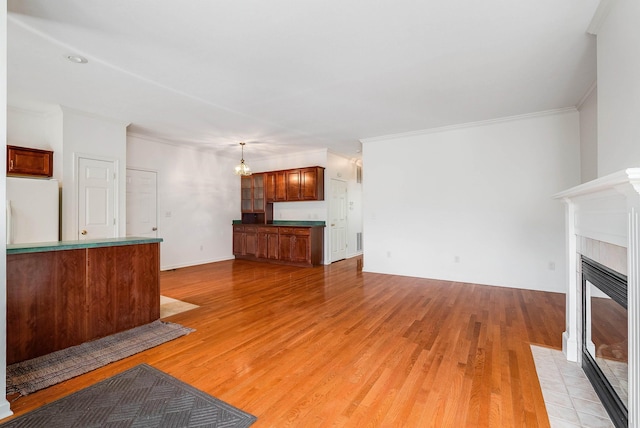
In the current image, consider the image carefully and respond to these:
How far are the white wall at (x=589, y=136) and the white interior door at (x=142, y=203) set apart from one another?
23.9ft

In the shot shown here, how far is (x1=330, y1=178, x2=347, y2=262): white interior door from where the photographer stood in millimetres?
7195

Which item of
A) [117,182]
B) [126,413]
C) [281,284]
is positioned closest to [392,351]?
[126,413]

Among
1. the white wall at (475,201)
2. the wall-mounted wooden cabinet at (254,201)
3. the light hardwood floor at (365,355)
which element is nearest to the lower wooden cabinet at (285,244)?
the wall-mounted wooden cabinet at (254,201)

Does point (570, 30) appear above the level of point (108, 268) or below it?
above

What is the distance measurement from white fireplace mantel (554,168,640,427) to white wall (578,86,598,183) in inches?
73.9

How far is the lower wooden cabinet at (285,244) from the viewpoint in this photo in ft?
21.7

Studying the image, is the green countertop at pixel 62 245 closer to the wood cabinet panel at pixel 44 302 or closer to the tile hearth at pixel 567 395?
the wood cabinet panel at pixel 44 302

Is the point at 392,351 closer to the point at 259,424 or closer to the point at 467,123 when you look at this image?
the point at 259,424

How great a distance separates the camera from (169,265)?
20.8ft

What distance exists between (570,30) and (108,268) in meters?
4.72

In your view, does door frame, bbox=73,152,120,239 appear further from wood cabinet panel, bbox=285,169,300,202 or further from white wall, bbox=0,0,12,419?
wood cabinet panel, bbox=285,169,300,202

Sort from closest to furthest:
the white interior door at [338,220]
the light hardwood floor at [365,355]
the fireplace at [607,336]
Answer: the fireplace at [607,336], the light hardwood floor at [365,355], the white interior door at [338,220]

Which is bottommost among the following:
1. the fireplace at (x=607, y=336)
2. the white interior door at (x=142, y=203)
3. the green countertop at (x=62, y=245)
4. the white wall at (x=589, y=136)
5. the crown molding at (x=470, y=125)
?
the fireplace at (x=607, y=336)

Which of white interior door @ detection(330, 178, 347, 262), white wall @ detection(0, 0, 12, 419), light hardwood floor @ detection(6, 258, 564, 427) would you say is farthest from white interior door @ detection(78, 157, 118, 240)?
white interior door @ detection(330, 178, 347, 262)
